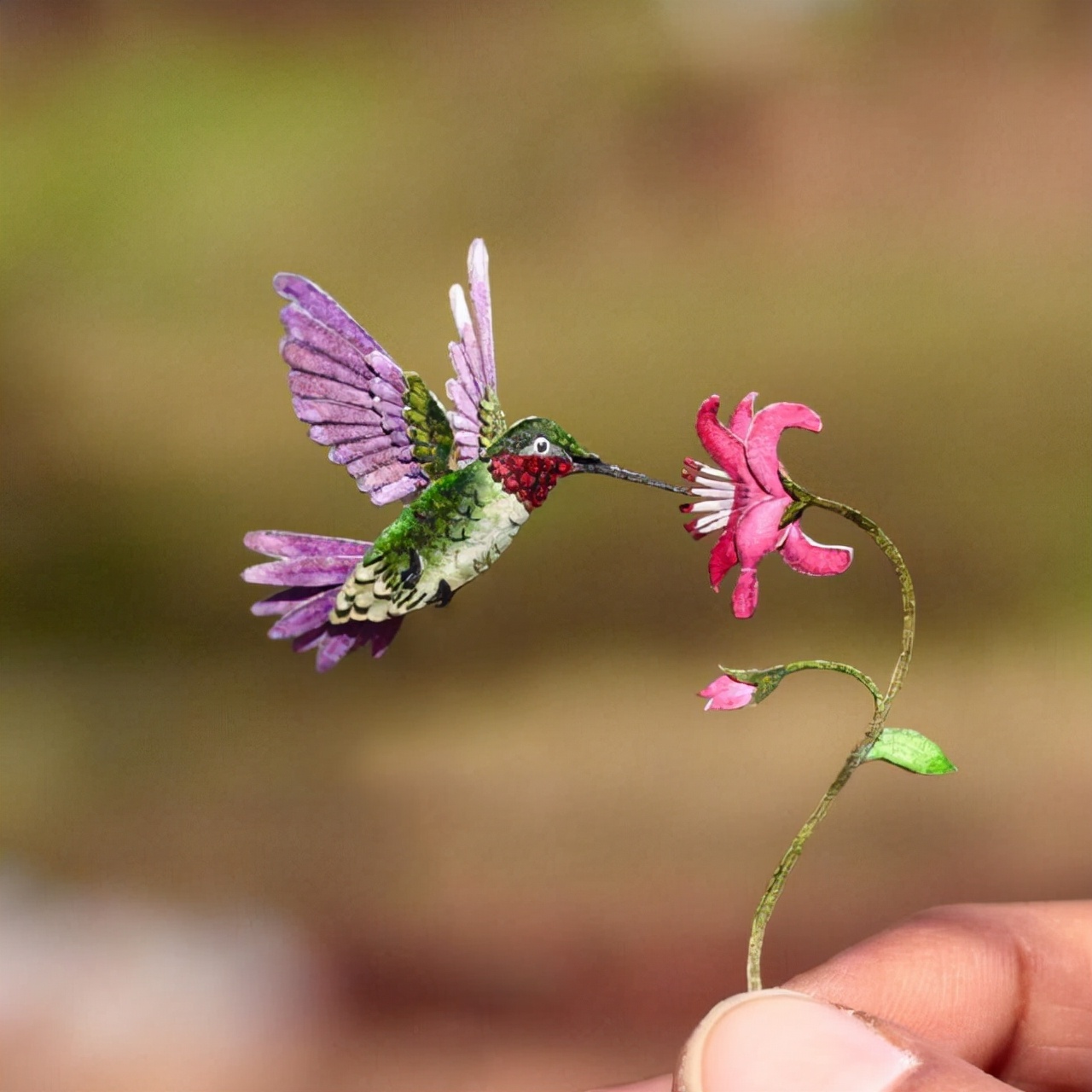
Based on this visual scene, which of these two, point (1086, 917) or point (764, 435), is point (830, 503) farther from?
point (1086, 917)

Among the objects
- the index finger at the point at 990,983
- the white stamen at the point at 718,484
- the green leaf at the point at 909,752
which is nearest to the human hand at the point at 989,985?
the index finger at the point at 990,983

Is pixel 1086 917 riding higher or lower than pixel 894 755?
lower

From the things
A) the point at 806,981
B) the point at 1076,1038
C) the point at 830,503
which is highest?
the point at 830,503

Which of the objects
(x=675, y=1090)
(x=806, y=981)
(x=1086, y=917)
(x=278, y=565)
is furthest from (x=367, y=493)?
(x=1086, y=917)

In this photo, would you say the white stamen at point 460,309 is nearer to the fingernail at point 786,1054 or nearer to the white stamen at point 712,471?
the white stamen at point 712,471

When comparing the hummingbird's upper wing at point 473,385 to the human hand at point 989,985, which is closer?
the hummingbird's upper wing at point 473,385

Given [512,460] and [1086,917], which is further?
[1086,917]
